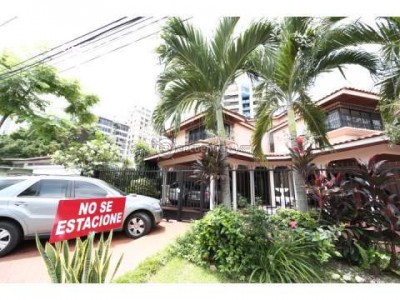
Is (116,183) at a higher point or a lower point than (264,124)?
lower

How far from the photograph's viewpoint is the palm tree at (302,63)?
3.73 metres

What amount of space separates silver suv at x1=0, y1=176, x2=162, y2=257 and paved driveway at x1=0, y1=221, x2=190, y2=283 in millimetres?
263

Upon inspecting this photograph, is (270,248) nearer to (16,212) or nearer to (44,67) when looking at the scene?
(16,212)

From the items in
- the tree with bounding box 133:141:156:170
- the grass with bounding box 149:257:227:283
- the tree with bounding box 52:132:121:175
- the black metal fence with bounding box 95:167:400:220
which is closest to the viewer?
the grass with bounding box 149:257:227:283

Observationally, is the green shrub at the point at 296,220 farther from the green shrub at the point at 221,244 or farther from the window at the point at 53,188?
the window at the point at 53,188

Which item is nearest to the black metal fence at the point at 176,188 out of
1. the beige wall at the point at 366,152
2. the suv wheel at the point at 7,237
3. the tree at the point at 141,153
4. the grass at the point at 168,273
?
the tree at the point at 141,153

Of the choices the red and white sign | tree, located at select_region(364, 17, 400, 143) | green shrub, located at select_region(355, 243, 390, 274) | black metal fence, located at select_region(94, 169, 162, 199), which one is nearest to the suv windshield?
the red and white sign

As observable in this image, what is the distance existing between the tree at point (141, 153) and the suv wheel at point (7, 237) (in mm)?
8089

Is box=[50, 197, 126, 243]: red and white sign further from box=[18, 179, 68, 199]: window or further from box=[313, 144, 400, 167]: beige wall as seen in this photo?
box=[313, 144, 400, 167]: beige wall

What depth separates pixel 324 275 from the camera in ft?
9.73

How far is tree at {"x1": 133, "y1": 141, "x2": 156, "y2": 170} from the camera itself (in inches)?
461

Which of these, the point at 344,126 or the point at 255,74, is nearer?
the point at 255,74
